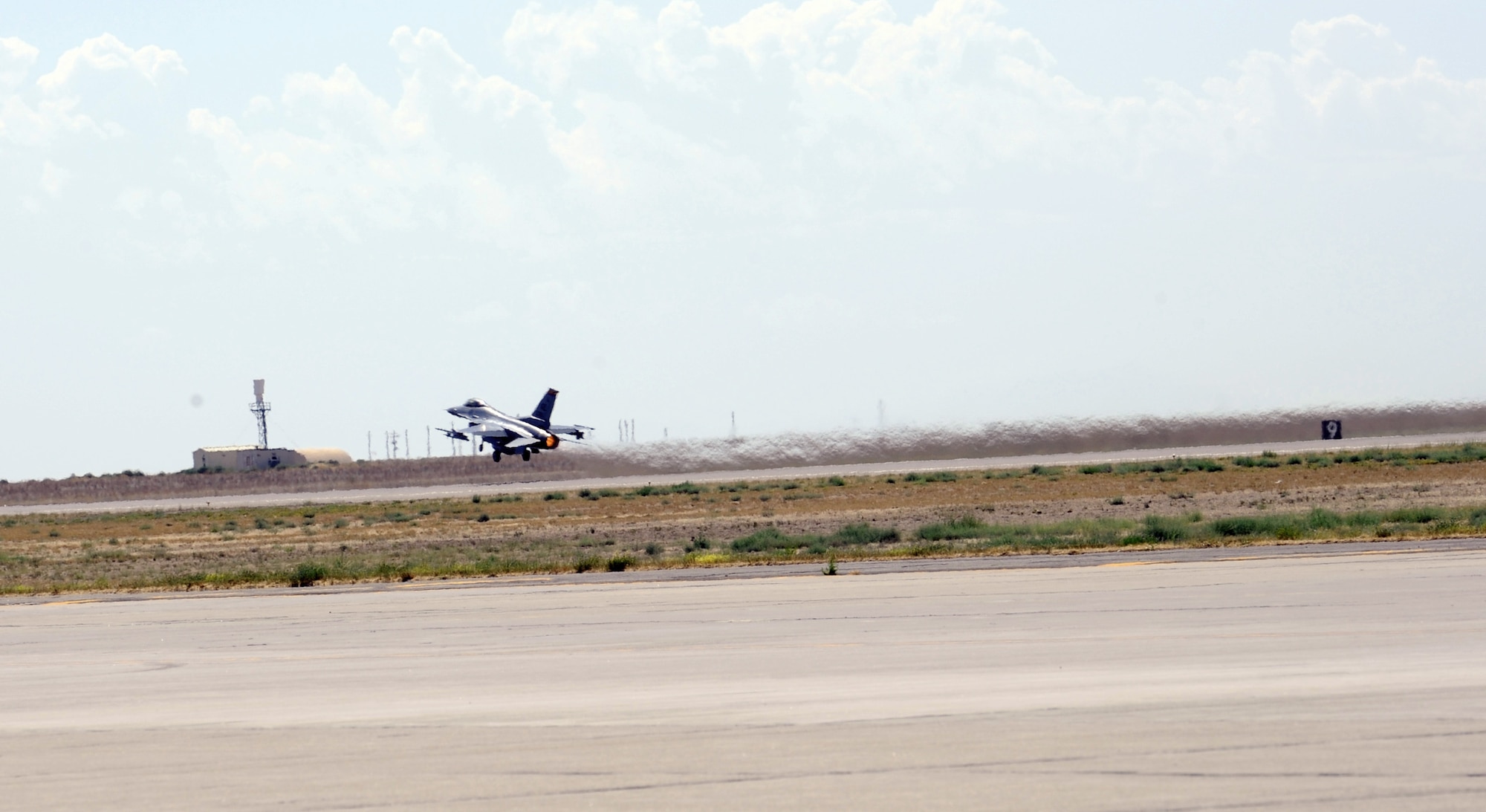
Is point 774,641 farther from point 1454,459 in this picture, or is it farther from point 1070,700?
point 1454,459

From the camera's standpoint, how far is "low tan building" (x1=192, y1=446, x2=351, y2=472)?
150 m

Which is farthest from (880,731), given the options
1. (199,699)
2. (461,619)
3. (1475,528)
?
(1475,528)

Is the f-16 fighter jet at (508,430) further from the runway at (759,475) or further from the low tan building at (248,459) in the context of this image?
the low tan building at (248,459)

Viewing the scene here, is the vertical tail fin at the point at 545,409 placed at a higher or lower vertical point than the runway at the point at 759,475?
higher

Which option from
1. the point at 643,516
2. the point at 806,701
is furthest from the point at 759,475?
the point at 806,701

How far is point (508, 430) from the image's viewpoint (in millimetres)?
90062

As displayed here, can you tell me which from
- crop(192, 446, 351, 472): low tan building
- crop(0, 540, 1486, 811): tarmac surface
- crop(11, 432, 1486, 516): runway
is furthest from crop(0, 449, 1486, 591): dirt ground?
crop(192, 446, 351, 472): low tan building

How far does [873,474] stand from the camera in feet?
262

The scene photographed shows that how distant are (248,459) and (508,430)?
72.5 m

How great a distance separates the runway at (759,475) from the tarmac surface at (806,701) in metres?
57.7

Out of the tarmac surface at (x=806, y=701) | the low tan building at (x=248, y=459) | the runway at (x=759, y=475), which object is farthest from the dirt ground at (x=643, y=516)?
the low tan building at (x=248, y=459)

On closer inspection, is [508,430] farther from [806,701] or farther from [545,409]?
[806,701]

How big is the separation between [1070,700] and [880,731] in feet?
6.96

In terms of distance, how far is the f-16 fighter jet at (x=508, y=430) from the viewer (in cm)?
8850
